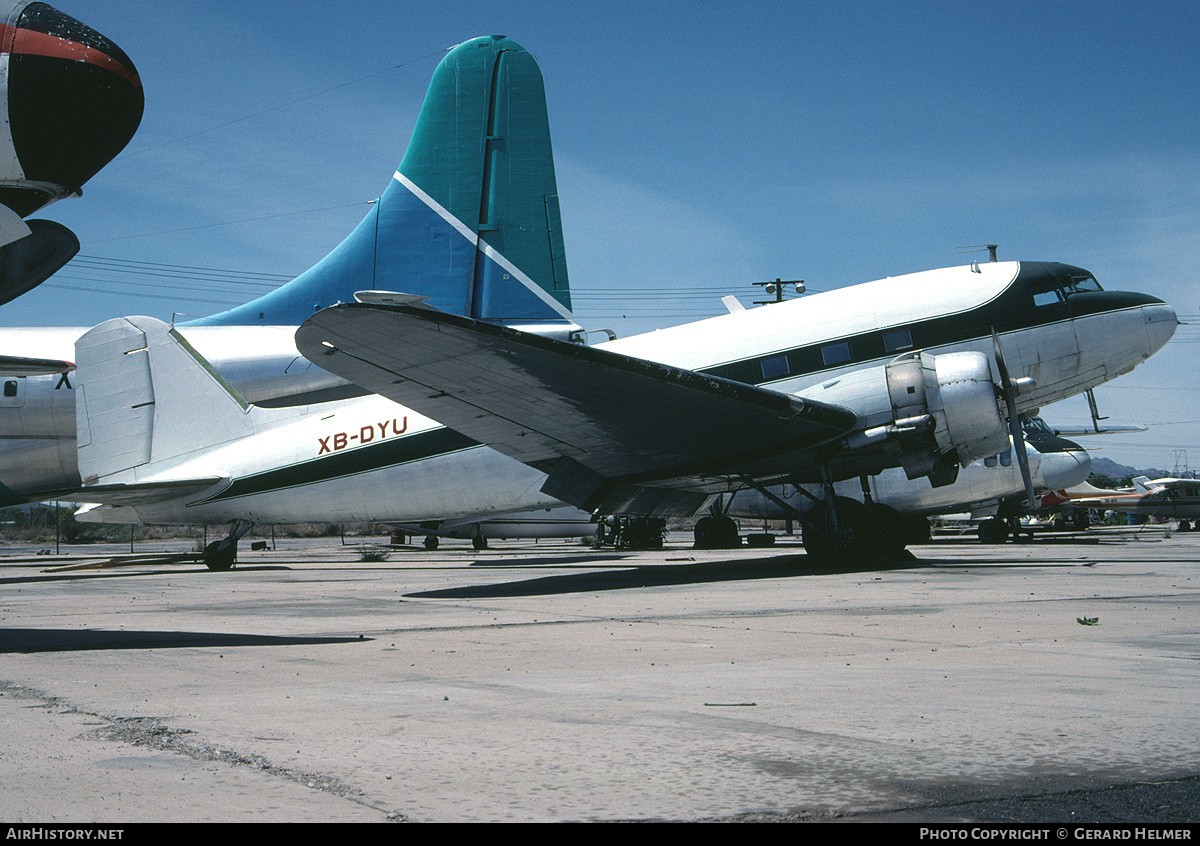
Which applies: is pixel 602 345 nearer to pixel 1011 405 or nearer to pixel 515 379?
pixel 515 379

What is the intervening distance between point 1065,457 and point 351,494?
24998mm

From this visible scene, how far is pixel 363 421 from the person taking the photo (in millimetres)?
17875

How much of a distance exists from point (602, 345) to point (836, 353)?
4.78m

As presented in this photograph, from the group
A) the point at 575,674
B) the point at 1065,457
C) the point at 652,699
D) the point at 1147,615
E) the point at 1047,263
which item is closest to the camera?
the point at 652,699

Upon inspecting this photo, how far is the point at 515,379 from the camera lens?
1307 cm

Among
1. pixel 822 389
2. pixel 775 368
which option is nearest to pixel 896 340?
pixel 822 389

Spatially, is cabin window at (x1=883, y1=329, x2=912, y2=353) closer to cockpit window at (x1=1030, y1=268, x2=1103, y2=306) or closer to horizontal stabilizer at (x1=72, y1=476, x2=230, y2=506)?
cockpit window at (x1=1030, y1=268, x2=1103, y2=306)

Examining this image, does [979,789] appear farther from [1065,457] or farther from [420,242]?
[1065,457]

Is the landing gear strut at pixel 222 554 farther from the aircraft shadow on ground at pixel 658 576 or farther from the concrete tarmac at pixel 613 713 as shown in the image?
the concrete tarmac at pixel 613 713

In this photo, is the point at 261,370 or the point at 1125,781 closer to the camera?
the point at 1125,781

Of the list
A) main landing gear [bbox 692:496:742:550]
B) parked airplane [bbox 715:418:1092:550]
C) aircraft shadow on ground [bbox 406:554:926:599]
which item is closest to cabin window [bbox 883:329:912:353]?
aircraft shadow on ground [bbox 406:554:926:599]

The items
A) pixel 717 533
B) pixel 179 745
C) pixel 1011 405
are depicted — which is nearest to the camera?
pixel 179 745

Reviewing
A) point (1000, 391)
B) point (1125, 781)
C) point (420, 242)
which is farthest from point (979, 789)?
point (420, 242)

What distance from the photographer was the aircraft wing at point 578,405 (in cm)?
1175
